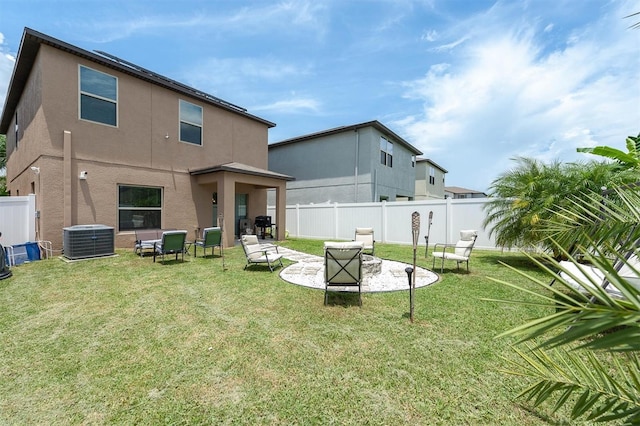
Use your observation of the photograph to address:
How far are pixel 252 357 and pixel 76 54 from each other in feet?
39.4

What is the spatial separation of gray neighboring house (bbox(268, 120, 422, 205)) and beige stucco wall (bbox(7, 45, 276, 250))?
255 inches

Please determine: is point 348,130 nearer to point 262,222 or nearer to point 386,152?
point 386,152

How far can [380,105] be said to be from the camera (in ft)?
57.5

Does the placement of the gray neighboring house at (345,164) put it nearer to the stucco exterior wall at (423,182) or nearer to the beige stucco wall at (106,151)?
the beige stucco wall at (106,151)

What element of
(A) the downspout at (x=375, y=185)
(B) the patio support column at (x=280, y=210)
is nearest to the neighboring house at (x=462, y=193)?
(A) the downspout at (x=375, y=185)

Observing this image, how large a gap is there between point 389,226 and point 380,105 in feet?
26.5

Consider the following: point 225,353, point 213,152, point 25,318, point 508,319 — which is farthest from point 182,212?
point 508,319

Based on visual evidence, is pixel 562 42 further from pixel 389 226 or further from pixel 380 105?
pixel 380 105

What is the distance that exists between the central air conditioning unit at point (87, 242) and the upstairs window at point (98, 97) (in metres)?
4.10

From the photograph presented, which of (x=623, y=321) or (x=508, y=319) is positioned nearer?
(x=623, y=321)

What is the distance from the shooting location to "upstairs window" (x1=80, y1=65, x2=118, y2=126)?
32.4 feet

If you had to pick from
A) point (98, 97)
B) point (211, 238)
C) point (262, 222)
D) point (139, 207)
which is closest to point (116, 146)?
point (98, 97)

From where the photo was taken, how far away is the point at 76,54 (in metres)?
9.53

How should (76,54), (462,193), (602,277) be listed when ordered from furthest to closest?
1. (462,193)
2. (76,54)
3. (602,277)
